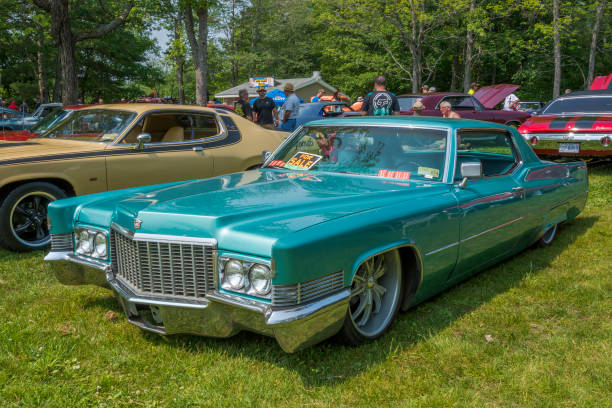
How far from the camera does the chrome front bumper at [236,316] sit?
2420 mm

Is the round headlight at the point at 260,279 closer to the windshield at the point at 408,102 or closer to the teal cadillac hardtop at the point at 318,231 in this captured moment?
the teal cadillac hardtop at the point at 318,231

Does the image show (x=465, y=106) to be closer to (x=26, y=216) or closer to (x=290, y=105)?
(x=290, y=105)

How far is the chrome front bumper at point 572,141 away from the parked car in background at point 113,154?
4.61 metres

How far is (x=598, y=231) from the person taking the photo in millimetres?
5762

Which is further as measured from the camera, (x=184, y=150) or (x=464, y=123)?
(x=184, y=150)

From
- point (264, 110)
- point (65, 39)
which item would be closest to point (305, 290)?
point (264, 110)

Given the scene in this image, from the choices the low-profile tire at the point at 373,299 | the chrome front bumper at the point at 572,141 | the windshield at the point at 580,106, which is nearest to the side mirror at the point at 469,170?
the low-profile tire at the point at 373,299

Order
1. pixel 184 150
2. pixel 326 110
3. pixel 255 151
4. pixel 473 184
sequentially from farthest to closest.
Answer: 1. pixel 326 110
2. pixel 255 151
3. pixel 184 150
4. pixel 473 184

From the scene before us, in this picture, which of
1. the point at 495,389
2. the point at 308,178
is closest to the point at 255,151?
the point at 308,178

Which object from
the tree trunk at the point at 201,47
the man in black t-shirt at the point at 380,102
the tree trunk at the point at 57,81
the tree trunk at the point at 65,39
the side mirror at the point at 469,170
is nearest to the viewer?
the side mirror at the point at 469,170

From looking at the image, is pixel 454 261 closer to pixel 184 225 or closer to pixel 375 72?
pixel 184 225

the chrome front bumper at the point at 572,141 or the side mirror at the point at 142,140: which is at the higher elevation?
the side mirror at the point at 142,140

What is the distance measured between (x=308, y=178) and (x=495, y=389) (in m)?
1.85

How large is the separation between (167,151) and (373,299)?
3.66 metres
